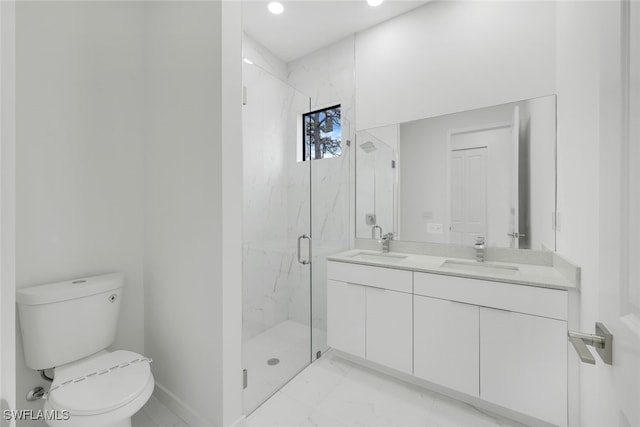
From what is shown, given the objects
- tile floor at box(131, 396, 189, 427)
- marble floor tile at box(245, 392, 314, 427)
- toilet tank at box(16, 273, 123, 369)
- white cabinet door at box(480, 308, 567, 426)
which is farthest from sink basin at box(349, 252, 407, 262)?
toilet tank at box(16, 273, 123, 369)

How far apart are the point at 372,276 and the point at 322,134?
1.40 meters

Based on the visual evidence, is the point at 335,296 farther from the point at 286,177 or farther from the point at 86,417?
the point at 86,417

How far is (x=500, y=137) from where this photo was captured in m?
1.99

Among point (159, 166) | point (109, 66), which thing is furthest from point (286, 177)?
point (109, 66)

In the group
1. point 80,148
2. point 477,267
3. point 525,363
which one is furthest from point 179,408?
point 477,267

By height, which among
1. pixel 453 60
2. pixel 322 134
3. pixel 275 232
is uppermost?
pixel 453 60

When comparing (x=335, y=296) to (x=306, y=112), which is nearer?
(x=335, y=296)

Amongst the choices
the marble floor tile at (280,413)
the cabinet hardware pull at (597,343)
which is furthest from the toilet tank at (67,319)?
the cabinet hardware pull at (597,343)

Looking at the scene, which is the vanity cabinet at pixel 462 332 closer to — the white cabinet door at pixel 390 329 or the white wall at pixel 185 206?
the white cabinet door at pixel 390 329

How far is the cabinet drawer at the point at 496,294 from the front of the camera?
141 cm

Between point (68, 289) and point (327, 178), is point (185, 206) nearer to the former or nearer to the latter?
point (68, 289)

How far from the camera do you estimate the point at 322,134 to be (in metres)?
2.60

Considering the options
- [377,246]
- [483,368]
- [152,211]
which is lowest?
[483,368]

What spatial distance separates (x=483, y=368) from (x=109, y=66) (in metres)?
2.91
